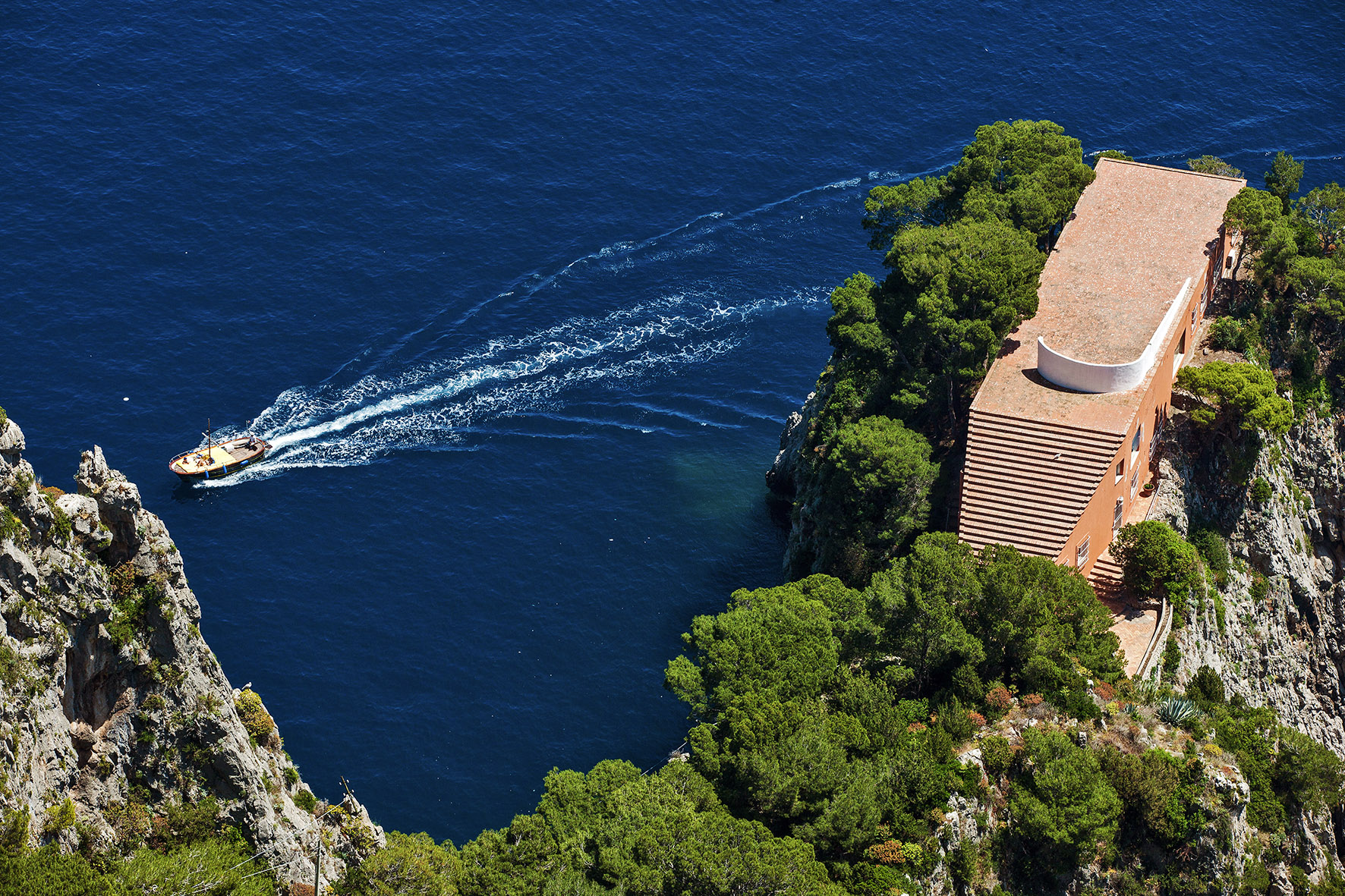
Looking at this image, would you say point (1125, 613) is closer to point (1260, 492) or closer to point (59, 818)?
point (1260, 492)

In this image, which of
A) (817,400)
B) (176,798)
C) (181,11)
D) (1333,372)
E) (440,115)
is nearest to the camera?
(176,798)

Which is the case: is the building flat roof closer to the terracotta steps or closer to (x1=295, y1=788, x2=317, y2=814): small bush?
the terracotta steps

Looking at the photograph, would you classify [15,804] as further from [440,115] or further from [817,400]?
[440,115]

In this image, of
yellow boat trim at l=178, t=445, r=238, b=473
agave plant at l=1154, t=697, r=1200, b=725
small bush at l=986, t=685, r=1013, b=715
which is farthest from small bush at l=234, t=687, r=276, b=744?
yellow boat trim at l=178, t=445, r=238, b=473

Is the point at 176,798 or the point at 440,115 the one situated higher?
the point at 440,115

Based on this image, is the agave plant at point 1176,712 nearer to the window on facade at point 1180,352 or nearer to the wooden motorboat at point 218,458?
the window on facade at point 1180,352

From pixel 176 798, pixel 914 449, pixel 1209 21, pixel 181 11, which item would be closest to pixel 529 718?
pixel 914 449

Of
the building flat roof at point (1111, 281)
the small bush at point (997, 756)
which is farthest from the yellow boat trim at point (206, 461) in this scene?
the small bush at point (997, 756)

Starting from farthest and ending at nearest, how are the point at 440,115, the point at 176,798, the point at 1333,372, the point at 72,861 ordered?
the point at 440,115 < the point at 1333,372 < the point at 176,798 < the point at 72,861
